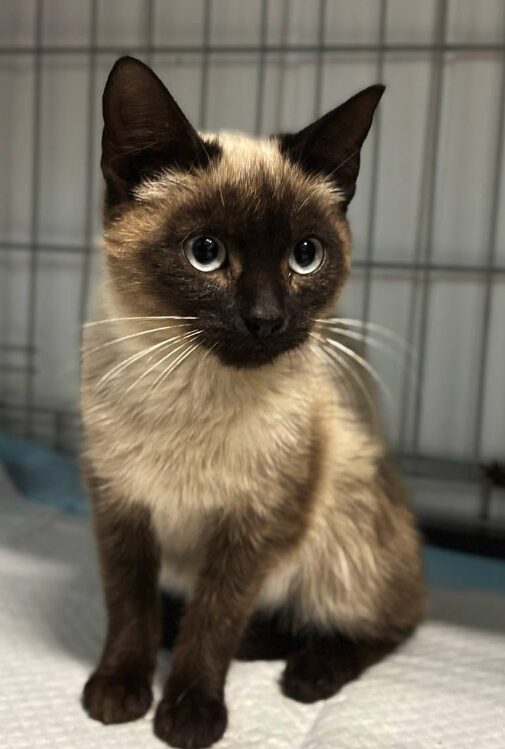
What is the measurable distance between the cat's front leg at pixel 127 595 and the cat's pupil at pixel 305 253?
0.38 m

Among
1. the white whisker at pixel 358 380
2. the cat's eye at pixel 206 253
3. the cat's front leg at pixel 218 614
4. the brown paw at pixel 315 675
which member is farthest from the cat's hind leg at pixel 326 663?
the cat's eye at pixel 206 253

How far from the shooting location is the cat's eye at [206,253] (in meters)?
0.84

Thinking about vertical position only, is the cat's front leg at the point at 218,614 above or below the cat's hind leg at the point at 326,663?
above

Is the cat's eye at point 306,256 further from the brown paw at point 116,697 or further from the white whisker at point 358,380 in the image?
the brown paw at point 116,697

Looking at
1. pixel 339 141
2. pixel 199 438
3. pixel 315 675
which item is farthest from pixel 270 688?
pixel 339 141

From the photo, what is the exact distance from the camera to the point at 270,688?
3.39 feet

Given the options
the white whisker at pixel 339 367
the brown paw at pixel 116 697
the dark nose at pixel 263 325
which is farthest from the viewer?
the white whisker at pixel 339 367

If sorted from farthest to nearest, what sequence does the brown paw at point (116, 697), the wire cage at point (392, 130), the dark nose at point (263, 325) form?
the wire cage at point (392, 130) → the brown paw at point (116, 697) → the dark nose at point (263, 325)

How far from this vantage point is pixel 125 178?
0.91 metres

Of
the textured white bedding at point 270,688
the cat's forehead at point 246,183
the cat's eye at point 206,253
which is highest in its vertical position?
the cat's forehead at point 246,183

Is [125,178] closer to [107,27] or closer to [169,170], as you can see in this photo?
[169,170]

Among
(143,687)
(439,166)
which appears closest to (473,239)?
(439,166)

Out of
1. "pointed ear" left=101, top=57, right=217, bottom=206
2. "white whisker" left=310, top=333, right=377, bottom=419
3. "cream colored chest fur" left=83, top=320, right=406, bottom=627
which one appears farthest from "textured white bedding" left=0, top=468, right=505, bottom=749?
"pointed ear" left=101, top=57, right=217, bottom=206

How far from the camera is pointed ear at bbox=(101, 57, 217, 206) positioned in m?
0.82
